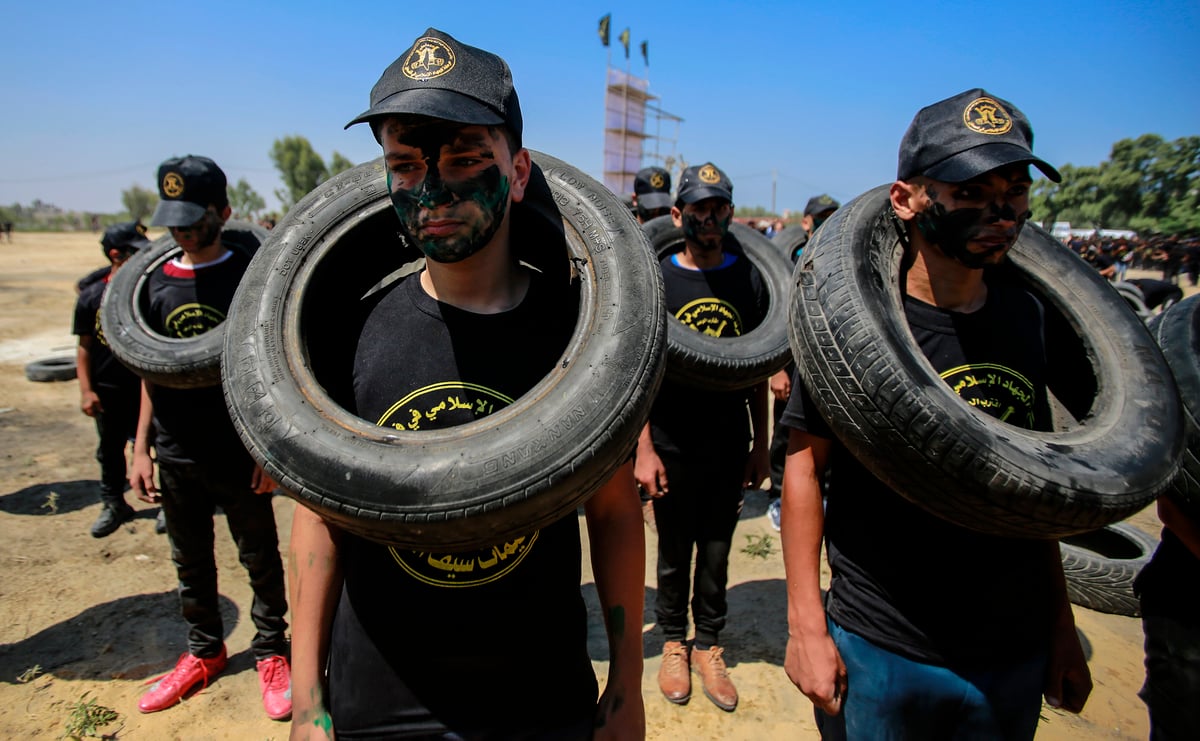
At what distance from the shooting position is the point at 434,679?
149cm

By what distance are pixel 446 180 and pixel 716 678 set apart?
312cm

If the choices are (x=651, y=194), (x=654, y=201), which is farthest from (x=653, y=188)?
(x=654, y=201)

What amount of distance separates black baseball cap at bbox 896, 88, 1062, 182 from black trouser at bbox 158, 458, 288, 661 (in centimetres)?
332

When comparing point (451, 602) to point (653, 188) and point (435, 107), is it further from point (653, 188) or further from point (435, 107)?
point (653, 188)

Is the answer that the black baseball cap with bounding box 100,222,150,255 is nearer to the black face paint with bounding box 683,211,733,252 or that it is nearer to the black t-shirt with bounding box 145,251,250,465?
the black t-shirt with bounding box 145,251,250,465

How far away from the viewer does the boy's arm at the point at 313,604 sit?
1.49m

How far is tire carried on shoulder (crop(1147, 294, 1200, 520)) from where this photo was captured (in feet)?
5.87

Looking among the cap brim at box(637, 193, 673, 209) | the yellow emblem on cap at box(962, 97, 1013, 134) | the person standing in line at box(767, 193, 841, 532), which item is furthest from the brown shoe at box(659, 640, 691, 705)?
the cap brim at box(637, 193, 673, 209)

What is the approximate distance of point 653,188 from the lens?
6.67 metres

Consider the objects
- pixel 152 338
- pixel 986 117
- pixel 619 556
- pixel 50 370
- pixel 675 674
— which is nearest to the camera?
pixel 619 556

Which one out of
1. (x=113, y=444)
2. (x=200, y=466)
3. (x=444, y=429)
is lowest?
(x=113, y=444)

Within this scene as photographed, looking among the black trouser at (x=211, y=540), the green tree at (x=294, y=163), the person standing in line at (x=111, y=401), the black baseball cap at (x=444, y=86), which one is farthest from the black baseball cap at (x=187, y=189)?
the green tree at (x=294, y=163)

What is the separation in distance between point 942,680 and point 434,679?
1.39 m

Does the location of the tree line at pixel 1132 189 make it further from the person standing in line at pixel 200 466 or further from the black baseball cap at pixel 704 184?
the person standing in line at pixel 200 466
